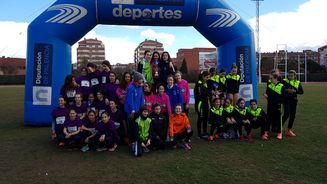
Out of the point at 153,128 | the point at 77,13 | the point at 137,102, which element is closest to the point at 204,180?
the point at 153,128

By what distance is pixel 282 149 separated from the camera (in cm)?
641

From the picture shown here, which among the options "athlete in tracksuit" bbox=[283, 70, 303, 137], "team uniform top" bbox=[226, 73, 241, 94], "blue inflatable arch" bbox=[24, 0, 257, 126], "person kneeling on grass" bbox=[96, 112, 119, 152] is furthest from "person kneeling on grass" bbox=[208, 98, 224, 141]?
"blue inflatable arch" bbox=[24, 0, 257, 126]

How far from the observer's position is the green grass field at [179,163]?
479cm

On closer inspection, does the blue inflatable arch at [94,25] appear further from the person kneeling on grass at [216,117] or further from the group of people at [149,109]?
the person kneeling on grass at [216,117]

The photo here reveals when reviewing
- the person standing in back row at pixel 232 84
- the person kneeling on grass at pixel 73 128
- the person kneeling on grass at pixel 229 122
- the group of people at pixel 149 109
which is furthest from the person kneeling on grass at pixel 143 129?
the person standing in back row at pixel 232 84

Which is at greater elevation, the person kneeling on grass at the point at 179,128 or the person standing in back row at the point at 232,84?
the person standing in back row at the point at 232,84

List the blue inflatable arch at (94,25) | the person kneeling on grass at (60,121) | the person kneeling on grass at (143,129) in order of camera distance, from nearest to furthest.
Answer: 1. the person kneeling on grass at (143,129)
2. the person kneeling on grass at (60,121)
3. the blue inflatable arch at (94,25)

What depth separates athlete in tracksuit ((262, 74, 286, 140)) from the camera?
7484 mm

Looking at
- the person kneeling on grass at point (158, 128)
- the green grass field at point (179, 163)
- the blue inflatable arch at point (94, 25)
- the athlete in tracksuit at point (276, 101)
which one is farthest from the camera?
the blue inflatable arch at point (94, 25)

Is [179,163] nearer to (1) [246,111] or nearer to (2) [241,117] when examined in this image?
(2) [241,117]

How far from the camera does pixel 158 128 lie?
654 centimetres

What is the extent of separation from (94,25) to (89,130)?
3.79m

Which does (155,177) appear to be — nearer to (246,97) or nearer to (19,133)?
(19,133)

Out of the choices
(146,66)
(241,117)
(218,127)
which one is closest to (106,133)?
(146,66)
